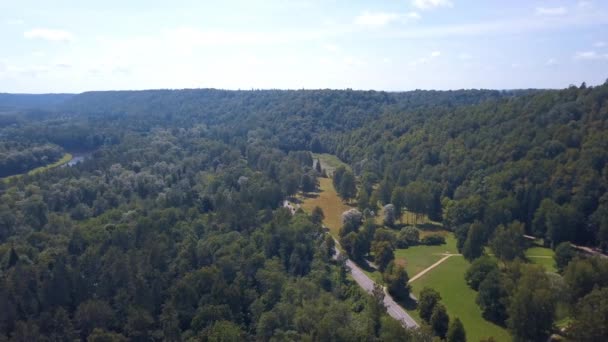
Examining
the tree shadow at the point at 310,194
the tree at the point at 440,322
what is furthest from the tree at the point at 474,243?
the tree shadow at the point at 310,194

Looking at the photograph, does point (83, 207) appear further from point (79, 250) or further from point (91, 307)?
point (91, 307)

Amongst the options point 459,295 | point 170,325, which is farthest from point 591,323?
point 170,325

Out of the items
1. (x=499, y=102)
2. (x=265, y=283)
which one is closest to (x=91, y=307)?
(x=265, y=283)

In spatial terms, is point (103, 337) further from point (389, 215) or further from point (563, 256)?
point (389, 215)

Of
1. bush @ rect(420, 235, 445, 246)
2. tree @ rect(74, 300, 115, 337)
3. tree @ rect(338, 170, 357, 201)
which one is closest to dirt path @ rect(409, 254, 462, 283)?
bush @ rect(420, 235, 445, 246)

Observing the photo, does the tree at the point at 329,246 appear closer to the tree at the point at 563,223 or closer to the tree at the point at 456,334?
the tree at the point at 456,334
